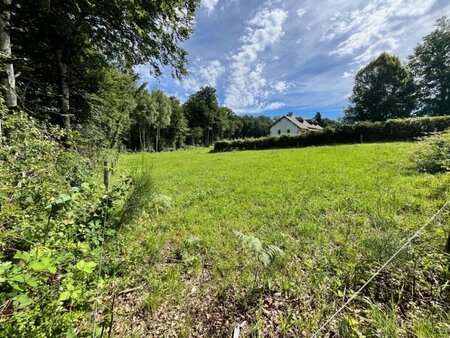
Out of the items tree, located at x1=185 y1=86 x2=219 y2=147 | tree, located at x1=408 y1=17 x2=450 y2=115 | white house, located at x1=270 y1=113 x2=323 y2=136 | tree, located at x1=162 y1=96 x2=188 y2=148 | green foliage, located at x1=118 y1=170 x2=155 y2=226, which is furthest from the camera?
tree, located at x1=185 y1=86 x2=219 y2=147

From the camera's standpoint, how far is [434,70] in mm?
30219

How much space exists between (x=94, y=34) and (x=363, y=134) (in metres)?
21.8

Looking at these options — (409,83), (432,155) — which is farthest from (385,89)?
(432,155)

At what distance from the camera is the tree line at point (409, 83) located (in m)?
29.5

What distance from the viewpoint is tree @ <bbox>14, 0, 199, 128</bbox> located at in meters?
4.12

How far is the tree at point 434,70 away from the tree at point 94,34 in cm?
4332

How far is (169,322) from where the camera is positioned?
6.22 ft

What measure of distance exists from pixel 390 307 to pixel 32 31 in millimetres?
8209

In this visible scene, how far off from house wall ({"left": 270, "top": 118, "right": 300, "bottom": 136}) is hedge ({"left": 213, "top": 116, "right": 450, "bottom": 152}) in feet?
50.4

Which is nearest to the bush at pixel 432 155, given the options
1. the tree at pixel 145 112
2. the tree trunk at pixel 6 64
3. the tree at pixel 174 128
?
the tree trunk at pixel 6 64

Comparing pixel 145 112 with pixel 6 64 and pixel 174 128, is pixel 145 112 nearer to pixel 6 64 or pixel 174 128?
pixel 174 128

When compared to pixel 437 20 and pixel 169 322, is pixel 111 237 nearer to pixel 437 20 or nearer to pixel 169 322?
pixel 169 322

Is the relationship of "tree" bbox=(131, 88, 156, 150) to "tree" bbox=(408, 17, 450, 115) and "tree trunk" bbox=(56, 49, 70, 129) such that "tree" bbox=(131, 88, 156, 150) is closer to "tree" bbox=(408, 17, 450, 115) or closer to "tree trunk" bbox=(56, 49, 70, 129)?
"tree trunk" bbox=(56, 49, 70, 129)

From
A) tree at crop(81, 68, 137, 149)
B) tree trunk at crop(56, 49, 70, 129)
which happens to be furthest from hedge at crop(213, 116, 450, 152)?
tree trunk at crop(56, 49, 70, 129)
